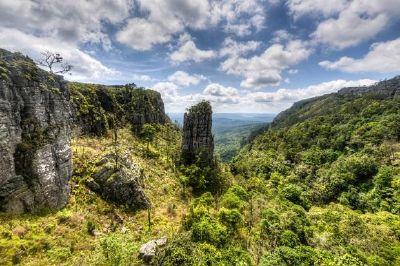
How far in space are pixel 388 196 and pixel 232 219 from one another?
254 feet

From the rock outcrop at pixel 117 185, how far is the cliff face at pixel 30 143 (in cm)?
718

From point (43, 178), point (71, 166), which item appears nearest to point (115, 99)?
point (71, 166)

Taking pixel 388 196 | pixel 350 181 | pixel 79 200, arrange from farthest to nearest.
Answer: pixel 350 181 < pixel 388 196 < pixel 79 200

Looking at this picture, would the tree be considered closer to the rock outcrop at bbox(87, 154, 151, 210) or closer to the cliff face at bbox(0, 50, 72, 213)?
the rock outcrop at bbox(87, 154, 151, 210)

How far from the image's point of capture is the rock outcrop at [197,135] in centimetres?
9800

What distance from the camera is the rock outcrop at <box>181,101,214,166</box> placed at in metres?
98.0

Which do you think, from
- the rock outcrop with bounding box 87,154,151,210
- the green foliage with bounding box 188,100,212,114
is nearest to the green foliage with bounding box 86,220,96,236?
the rock outcrop with bounding box 87,154,151,210

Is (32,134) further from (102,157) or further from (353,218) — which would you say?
(353,218)

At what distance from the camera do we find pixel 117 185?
179 feet

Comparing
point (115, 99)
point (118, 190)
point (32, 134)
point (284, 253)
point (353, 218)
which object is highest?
point (115, 99)

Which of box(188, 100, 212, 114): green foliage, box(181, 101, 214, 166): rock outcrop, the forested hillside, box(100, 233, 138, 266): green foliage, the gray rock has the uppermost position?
box(188, 100, 212, 114): green foliage

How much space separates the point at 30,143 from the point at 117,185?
61.7 ft

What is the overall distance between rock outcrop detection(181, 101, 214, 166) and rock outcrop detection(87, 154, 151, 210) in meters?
41.4

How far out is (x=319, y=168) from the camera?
458 feet
